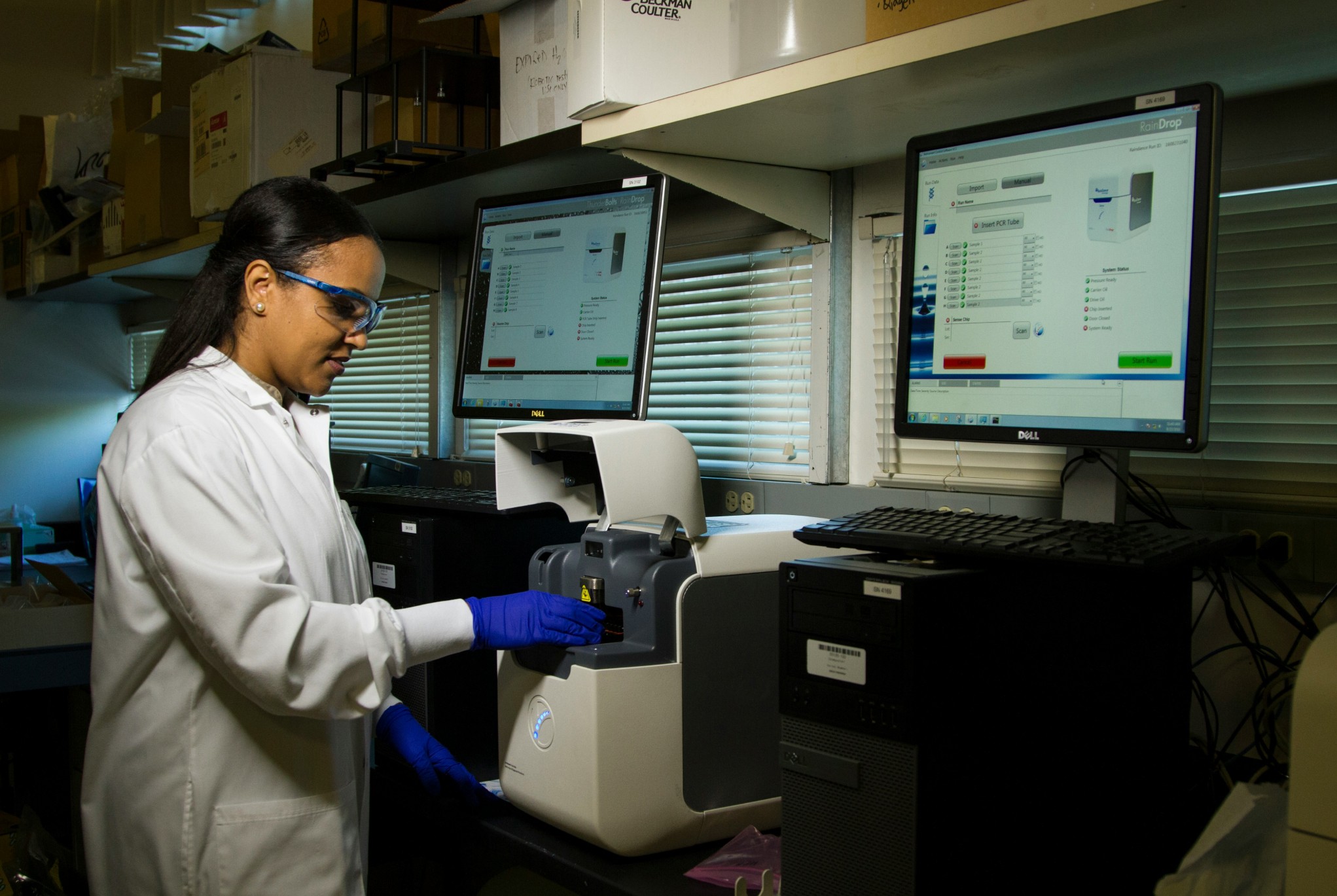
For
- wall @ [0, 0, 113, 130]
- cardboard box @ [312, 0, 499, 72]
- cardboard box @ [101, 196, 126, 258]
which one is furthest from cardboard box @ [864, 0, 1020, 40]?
wall @ [0, 0, 113, 130]

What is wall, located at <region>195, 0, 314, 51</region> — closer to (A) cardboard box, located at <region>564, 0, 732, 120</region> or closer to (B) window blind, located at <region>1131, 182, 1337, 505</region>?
(A) cardboard box, located at <region>564, 0, 732, 120</region>

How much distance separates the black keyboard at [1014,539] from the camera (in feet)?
3.03

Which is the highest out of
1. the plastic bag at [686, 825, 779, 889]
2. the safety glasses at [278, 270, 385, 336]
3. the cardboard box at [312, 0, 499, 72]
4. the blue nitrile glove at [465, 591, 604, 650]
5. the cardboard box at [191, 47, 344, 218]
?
the cardboard box at [312, 0, 499, 72]

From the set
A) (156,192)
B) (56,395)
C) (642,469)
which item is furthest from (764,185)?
(56,395)

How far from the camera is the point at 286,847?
3.97 feet

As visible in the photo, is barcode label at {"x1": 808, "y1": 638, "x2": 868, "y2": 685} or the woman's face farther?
the woman's face

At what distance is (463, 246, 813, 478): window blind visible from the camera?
181 cm

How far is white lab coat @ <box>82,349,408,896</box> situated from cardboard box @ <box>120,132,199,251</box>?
1.91m

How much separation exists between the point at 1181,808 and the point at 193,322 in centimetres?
125

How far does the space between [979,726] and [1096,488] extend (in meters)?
0.37

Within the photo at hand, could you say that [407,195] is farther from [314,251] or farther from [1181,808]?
[1181,808]

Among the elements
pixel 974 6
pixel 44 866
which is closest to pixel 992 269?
pixel 974 6

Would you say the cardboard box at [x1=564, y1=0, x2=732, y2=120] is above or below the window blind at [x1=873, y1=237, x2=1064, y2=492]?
above

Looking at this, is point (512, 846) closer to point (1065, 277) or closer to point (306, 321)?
point (306, 321)
